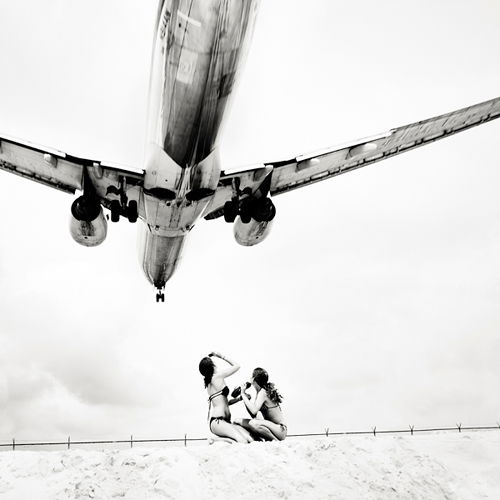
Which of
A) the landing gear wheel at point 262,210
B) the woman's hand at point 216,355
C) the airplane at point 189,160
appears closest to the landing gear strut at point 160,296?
the airplane at point 189,160

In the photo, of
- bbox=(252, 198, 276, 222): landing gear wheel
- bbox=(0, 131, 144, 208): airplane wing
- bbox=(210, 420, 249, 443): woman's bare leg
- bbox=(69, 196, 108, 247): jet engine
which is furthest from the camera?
bbox=(252, 198, 276, 222): landing gear wheel

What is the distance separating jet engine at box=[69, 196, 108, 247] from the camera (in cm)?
1627

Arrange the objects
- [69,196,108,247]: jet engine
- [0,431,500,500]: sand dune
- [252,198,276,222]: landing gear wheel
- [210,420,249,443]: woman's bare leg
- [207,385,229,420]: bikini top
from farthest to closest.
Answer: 1. [252,198,276,222]: landing gear wheel
2. [69,196,108,247]: jet engine
3. [207,385,229,420]: bikini top
4. [210,420,249,443]: woman's bare leg
5. [0,431,500,500]: sand dune

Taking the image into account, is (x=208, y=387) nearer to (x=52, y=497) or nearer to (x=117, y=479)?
(x=117, y=479)

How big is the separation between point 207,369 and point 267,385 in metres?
1.22

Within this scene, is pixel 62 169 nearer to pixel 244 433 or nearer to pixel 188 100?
pixel 188 100

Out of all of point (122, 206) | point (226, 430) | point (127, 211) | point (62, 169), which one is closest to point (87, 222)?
point (122, 206)

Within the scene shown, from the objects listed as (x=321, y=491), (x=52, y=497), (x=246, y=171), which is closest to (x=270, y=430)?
(x=321, y=491)

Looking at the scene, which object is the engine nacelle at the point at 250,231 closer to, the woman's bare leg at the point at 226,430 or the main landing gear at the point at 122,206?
Result: the main landing gear at the point at 122,206

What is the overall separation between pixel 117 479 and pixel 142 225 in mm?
12912

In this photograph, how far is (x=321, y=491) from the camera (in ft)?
28.5

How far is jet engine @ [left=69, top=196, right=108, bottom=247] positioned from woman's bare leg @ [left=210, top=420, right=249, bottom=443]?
8.31 meters

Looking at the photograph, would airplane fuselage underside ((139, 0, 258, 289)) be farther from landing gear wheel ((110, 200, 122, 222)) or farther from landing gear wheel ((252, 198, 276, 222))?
landing gear wheel ((252, 198, 276, 222))

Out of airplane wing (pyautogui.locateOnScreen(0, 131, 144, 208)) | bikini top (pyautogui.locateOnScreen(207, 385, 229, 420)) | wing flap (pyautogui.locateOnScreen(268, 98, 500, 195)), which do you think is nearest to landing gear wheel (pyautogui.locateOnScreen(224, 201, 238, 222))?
wing flap (pyautogui.locateOnScreen(268, 98, 500, 195))
